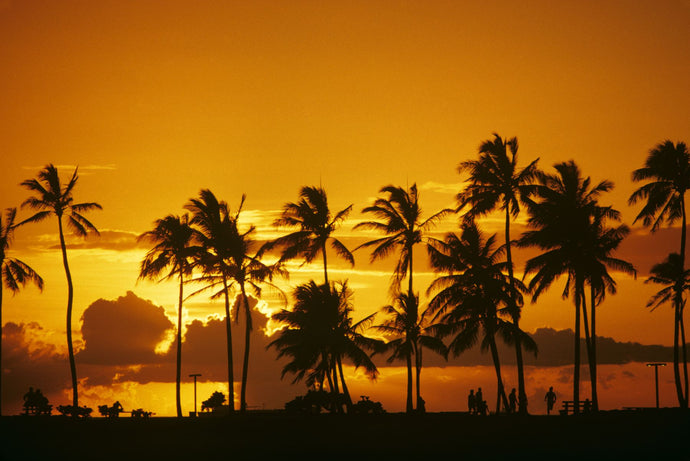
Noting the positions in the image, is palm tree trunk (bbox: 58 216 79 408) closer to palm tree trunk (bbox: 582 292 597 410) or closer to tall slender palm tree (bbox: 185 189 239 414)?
tall slender palm tree (bbox: 185 189 239 414)

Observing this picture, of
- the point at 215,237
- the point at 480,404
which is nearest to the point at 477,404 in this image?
the point at 480,404

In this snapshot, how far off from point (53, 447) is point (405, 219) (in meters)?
29.2

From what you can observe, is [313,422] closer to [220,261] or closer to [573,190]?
[220,261]

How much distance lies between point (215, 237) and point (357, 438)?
22.9 metres

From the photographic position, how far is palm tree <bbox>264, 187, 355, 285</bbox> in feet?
207

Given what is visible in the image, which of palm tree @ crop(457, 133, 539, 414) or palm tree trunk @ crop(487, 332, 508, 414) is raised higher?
palm tree @ crop(457, 133, 539, 414)

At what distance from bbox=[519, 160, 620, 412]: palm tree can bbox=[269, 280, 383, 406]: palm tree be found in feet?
41.4

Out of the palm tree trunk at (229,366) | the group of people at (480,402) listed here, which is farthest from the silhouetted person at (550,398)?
the palm tree trunk at (229,366)

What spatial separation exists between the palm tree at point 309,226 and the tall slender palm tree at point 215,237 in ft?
9.47

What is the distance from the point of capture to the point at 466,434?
44.8m

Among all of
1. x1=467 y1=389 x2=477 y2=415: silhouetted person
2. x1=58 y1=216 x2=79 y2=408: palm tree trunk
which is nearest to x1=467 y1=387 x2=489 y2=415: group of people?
x1=467 y1=389 x2=477 y2=415: silhouetted person

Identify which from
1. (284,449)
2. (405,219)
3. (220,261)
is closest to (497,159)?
(405,219)

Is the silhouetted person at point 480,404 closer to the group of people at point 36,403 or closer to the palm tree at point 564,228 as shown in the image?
the palm tree at point 564,228

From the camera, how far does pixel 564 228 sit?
188 feet
